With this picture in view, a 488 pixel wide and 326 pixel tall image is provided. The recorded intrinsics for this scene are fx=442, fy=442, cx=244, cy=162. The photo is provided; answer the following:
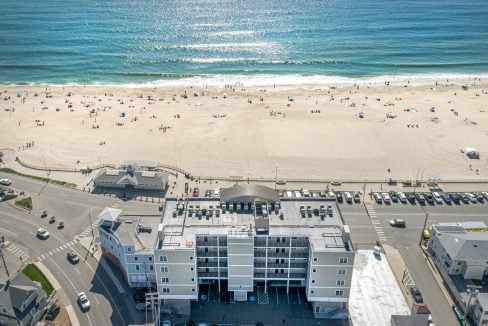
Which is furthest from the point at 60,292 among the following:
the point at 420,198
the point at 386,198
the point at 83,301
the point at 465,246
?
the point at 420,198

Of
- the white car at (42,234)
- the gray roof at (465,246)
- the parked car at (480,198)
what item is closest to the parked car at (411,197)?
the parked car at (480,198)

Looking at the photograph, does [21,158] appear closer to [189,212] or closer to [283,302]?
[189,212]

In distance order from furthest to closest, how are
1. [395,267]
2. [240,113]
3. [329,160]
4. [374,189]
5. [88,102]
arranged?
[88,102] → [240,113] → [329,160] → [374,189] → [395,267]

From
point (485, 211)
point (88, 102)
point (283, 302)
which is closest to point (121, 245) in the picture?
point (283, 302)

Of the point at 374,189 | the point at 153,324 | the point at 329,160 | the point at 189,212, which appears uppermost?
the point at 329,160

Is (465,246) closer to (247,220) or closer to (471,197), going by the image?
(471,197)
